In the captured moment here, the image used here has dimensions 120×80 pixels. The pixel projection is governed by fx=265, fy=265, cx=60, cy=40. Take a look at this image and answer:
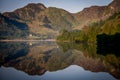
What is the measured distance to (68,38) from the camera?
110062 millimetres

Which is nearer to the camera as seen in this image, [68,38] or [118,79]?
[118,79]

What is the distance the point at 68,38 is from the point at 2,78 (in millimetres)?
93943

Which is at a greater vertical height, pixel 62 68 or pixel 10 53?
pixel 62 68

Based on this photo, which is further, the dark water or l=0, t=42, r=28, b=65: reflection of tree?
l=0, t=42, r=28, b=65: reflection of tree

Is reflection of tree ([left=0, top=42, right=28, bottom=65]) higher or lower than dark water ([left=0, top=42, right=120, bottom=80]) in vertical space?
lower

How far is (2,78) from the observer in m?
16.4

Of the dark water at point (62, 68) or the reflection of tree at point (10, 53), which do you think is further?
the reflection of tree at point (10, 53)

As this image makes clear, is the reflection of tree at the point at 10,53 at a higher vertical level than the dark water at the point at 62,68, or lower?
lower

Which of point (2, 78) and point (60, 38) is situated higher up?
point (2, 78)

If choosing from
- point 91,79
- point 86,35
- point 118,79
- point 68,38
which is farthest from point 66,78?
point 68,38

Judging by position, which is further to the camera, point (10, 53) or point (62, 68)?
point (10, 53)

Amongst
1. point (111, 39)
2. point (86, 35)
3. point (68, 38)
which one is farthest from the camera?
point (68, 38)

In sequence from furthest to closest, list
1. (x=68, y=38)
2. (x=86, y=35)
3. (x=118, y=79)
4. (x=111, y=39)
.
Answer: (x=68, y=38)
(x=86, y=35)
(x=111, y=39)
(x=118, y=79)

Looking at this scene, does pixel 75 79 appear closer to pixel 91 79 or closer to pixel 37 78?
pixel 91 79
